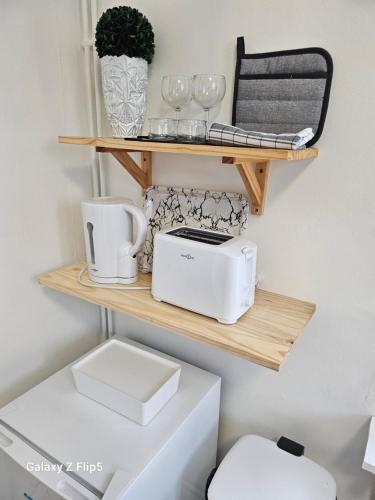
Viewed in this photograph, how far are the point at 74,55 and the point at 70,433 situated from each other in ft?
3.97

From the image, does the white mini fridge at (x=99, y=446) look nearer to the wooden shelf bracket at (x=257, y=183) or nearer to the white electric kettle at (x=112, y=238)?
the white electric kettle at (x=112, y=238)

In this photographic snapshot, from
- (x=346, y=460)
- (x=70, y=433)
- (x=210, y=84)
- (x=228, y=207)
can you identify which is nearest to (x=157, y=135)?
(x=210, y=84)

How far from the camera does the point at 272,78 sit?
2.80 ft

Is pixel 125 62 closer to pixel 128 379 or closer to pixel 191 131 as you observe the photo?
pixel 191 131

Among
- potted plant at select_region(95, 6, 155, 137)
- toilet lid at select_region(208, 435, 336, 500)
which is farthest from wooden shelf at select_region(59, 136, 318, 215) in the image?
toilet lid at select_region(208, 435, 336, 500)

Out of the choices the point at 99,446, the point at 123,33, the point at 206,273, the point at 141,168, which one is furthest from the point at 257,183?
the point at 99,446

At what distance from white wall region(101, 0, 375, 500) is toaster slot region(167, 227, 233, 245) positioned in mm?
133

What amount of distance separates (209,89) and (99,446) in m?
1.01

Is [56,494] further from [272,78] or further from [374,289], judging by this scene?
[272,78]

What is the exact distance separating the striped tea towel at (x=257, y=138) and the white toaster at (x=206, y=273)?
261mm

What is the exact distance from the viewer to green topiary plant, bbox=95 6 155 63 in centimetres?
88

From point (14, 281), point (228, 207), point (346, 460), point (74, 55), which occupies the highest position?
point (74, 55)

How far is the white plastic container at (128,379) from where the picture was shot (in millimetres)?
959

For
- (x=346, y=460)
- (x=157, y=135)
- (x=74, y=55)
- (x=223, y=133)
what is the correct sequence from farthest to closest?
1. (x=74, y=55)
2. (x=346, y=460)
3. (x=157, y=135)
4. (x=223, y=133)
